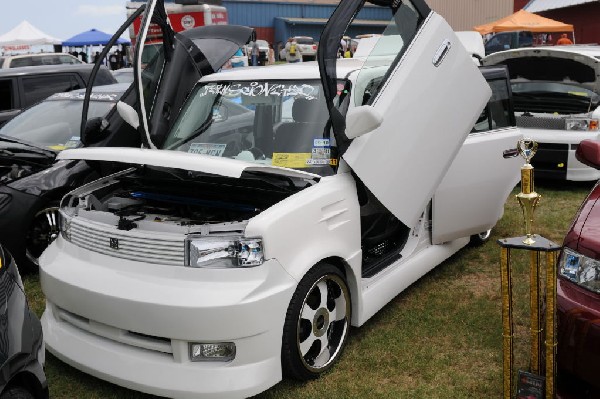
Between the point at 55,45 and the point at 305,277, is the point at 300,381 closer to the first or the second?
the point at 305,277

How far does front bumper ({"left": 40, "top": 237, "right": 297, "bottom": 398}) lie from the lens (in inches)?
116

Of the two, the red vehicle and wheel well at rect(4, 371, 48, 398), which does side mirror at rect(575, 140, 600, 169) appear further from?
wheel well at rect(4, 371, 48, 398)

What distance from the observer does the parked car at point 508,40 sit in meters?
22.2

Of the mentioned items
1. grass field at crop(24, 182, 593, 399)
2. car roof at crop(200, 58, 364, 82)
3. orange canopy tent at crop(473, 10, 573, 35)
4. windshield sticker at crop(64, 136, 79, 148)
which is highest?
orange canopy tent at crop(473, 10, 573, 35)

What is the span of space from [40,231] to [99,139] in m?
0.95

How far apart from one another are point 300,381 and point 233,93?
2.06m

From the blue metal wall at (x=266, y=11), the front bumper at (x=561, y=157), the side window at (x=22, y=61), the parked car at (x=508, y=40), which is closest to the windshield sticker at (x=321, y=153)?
the front bumper at (x=561, y=157)

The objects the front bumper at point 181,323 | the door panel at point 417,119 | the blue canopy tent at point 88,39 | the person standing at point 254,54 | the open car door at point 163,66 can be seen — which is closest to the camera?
the front bumper at point 181,323

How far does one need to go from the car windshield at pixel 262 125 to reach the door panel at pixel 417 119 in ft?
0.86

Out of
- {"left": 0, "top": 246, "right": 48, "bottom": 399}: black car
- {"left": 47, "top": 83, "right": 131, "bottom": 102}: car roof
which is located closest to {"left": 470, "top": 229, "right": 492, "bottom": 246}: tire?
{"left": 47, "top": 83, "right": 131, "bottom": 102}: car roof

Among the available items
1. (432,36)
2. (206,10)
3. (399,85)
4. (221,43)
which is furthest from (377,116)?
(206,10)

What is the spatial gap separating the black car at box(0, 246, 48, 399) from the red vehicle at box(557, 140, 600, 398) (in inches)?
91.7

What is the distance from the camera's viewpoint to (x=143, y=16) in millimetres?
4328

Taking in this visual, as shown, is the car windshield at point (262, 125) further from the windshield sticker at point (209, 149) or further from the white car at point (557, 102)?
the white car at point (557, 102)
